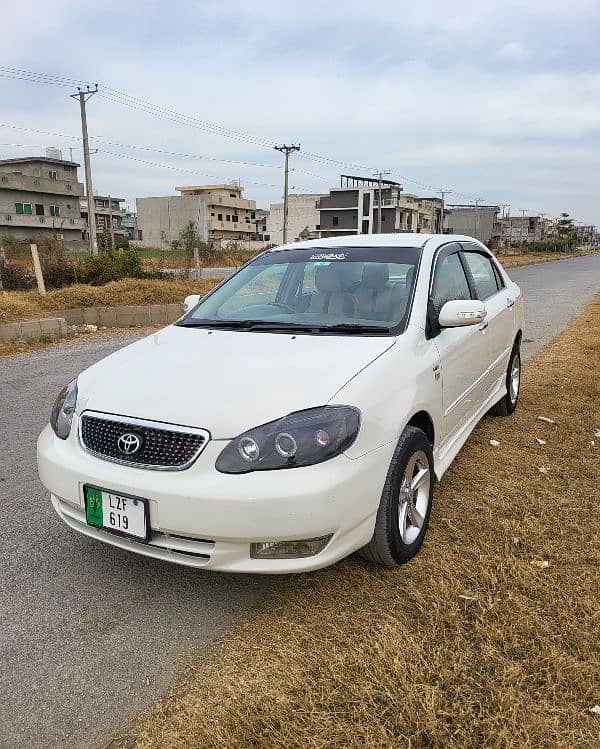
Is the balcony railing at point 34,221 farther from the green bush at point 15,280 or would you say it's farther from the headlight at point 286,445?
the headlight at point 286,445

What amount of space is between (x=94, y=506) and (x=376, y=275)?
1.99 metres

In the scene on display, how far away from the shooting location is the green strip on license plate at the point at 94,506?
7.64ft

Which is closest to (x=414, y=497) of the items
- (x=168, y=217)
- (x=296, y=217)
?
(x=168, y=217)

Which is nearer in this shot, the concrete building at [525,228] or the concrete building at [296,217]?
the concrete building at [296,217]

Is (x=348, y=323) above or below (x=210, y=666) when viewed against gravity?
above

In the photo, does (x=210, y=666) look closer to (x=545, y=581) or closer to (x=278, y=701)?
(x=278, y=701)

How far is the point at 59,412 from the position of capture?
2734mm

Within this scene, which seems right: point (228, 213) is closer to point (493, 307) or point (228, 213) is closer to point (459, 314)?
point (493, 307)

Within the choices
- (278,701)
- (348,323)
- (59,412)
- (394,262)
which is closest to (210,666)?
(278,701)

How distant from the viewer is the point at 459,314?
302cm

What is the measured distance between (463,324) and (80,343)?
7088mm

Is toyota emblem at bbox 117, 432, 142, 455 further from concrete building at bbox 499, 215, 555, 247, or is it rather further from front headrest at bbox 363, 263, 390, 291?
concrete building at bbox 499, 215, 555, 247

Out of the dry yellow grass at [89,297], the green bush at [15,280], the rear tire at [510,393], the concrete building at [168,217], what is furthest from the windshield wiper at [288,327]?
the concrete building at [168,217]

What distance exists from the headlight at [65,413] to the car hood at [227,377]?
0.24ft
